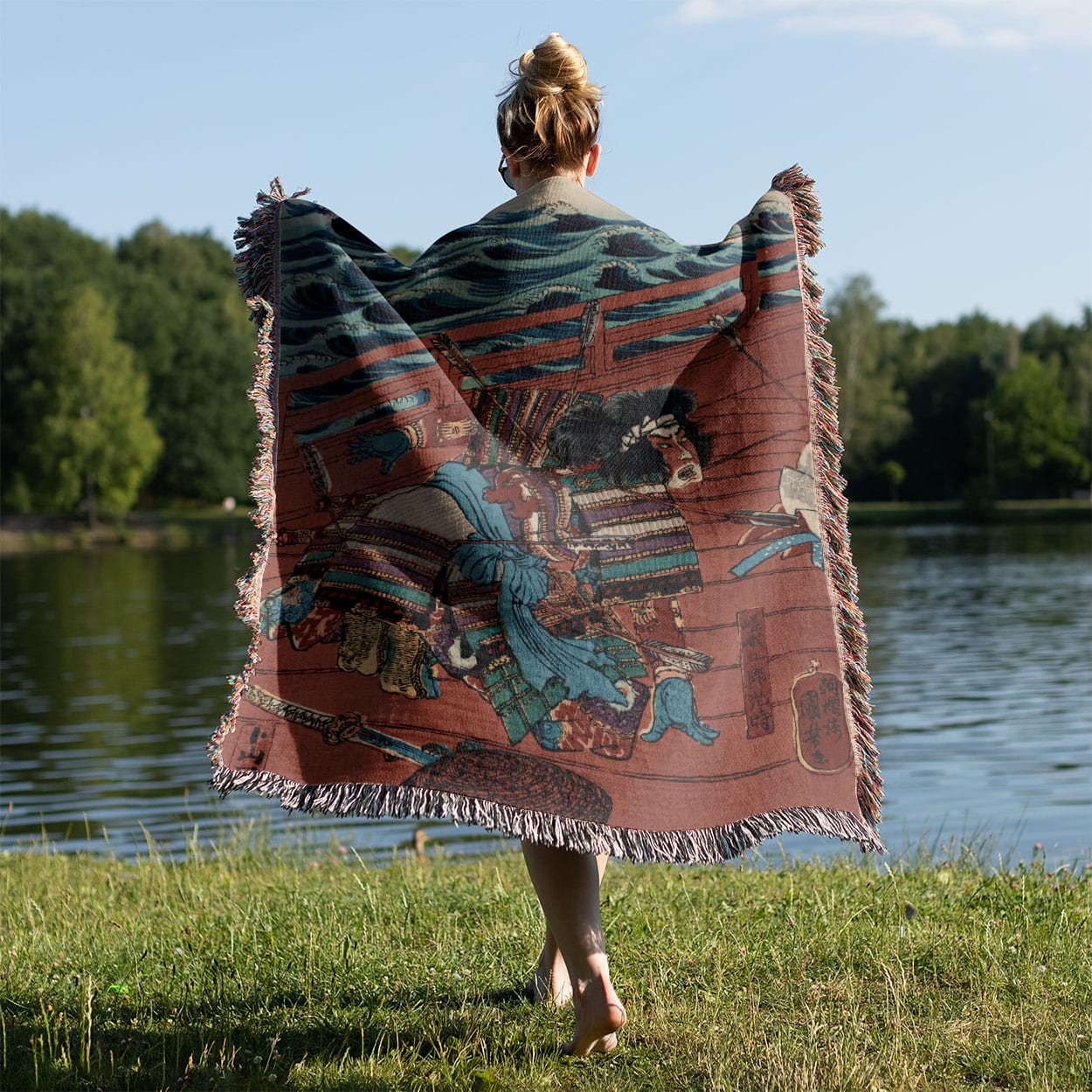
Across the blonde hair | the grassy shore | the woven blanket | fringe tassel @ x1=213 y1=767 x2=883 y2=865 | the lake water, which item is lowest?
the lake water

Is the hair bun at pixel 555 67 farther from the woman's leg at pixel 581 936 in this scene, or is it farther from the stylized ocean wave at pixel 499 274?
the woman's leg at pixel 581 936

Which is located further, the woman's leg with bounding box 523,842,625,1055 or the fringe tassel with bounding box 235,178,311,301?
the fringe tassel with bounding box 235,178,311,301

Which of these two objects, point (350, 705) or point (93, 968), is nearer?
point (350, 705)

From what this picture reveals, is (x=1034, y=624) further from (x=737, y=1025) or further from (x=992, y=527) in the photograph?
(x=992, y=527)

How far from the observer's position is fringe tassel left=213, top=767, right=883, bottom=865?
2.96 m

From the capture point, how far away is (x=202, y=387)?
57344mm

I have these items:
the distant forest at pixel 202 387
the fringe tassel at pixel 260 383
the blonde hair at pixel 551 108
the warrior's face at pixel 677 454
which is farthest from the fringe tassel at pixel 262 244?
the distant forest at pixel 202 387

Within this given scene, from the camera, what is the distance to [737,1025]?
305 cm

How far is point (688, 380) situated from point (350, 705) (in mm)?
1127

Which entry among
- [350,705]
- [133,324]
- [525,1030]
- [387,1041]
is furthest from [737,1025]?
[133,324]

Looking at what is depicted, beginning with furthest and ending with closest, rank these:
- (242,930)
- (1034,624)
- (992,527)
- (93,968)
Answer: (992,527), (1034,624), (242,930), (93,968)

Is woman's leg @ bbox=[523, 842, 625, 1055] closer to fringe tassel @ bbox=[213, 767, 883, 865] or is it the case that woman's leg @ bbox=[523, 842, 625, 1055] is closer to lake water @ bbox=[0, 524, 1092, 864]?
fringe tassel @ bbox=[213, 767, 883, 865]

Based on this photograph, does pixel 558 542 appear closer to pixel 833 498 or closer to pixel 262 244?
pixel 833 498

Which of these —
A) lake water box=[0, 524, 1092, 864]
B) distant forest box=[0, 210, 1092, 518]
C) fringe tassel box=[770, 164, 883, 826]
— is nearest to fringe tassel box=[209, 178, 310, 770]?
fringe tassel box=[770, 164, 883, 826]
